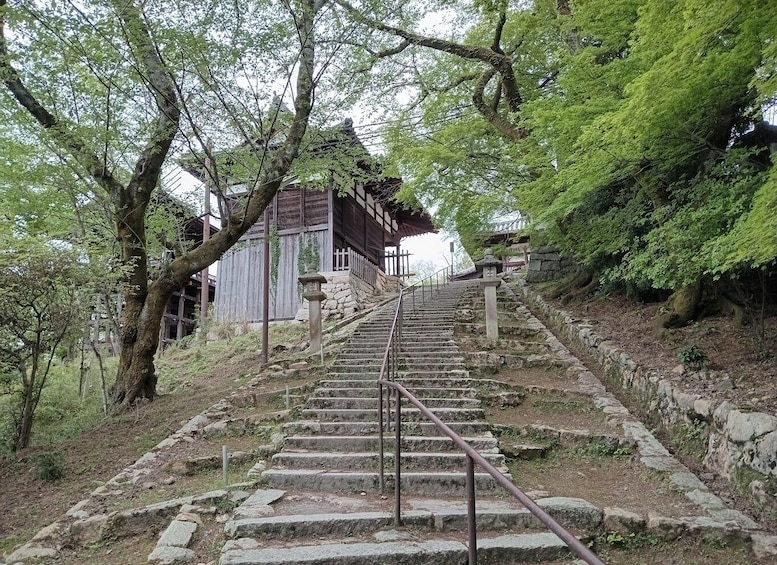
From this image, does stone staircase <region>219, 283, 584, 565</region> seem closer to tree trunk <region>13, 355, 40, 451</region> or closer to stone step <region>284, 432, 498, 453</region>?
stone step <region>284, 432, 498, 453</region>

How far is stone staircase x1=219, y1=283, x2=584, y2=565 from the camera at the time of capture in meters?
3.17

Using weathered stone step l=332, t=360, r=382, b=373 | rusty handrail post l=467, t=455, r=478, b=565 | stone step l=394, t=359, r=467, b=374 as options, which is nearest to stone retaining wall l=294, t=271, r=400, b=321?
weathered stone step l=332, t=360, r=382, b=373

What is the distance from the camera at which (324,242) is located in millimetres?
15461

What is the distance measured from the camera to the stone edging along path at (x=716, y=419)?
387 centimetres

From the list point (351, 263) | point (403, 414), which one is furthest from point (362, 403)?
point (351, 263)

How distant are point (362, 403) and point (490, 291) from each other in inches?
168

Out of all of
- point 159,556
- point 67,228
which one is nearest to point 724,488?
point 159,556

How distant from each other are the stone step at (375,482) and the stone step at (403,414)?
1.37 m

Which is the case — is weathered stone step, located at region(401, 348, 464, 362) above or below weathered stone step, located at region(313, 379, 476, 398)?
above

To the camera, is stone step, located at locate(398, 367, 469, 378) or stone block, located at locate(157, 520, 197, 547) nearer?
stone block, located at locate(157, 520, 197, 547)

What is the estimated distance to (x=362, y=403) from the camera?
6.32 metres

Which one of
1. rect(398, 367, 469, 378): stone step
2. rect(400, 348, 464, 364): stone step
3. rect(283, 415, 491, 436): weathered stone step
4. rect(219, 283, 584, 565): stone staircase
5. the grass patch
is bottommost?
rect(219, 283, 584, 565): stone staircase

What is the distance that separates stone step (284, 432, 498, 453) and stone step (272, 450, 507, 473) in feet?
0.64

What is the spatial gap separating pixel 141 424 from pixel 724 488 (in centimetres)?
701
